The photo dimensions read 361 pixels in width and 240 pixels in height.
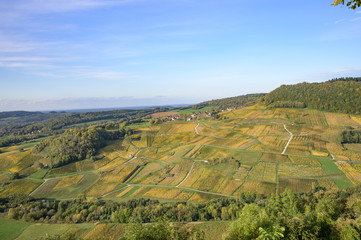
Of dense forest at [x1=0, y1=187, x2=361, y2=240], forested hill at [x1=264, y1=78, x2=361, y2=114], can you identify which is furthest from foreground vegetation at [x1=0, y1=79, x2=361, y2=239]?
forested hill at [x1=264, y1=78, x2=361, y2=114]

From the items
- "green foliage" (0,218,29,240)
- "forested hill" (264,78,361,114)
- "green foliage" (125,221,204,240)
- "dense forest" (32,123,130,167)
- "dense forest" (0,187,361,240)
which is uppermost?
"forested hill" (264,78,361,114)

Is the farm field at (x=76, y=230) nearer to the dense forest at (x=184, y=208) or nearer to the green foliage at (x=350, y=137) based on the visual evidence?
the dense forest at (x=184, y=208)

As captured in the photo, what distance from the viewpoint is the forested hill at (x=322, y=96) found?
11954 centimetres

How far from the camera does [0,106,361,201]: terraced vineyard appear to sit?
6981cm

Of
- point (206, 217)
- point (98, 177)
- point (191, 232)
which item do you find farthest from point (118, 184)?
point (191, 232)

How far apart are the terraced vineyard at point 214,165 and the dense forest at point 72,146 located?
16.0ft

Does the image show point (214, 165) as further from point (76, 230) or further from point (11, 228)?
point (11, 228)

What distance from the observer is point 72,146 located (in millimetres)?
116000

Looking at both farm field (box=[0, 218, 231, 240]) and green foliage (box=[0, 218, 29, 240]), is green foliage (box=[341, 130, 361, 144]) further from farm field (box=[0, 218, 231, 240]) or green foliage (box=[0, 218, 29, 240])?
green foliage (box=[0, 218, 29, 240])

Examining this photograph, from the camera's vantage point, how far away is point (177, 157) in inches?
3979

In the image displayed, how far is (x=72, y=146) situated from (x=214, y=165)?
284ft

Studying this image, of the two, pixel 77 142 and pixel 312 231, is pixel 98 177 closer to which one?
pixel 77 142

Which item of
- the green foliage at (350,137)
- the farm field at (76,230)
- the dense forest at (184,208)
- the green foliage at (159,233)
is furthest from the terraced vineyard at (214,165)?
the green foliage at (159,233)

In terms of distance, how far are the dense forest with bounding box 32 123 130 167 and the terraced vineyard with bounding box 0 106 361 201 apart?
486 centimetres
